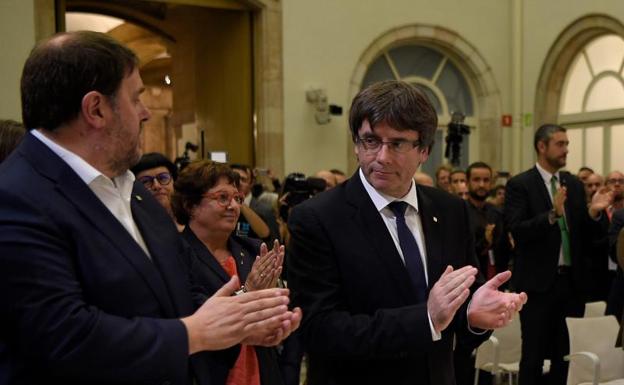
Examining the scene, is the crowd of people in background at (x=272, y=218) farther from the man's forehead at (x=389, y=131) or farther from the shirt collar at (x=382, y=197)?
the man's forehead at (x=389, y=131)

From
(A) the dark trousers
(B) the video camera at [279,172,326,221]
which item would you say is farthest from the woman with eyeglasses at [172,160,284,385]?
(A) the dark trousers

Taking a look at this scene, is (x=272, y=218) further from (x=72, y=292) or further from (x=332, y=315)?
(x=72, y=292)

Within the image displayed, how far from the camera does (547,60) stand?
9.94m

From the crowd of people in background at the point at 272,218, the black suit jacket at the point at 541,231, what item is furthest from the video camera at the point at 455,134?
the black suit jacket at the point at 541,231

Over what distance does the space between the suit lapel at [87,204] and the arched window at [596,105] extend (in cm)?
900

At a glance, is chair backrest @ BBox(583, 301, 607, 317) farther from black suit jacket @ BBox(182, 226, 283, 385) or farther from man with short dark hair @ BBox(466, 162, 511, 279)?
black suit jacket @ BBox(182, 226, 283, 385)

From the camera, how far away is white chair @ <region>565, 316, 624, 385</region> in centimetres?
369

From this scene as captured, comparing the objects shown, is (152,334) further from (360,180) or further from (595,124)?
(595,124)

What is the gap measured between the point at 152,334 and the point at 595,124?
9.45 m

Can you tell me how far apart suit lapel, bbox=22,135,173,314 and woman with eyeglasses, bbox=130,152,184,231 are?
1.84 meters

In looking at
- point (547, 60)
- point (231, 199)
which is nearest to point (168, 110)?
point (547, 60)

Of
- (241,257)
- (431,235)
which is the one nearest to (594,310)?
(241,257)

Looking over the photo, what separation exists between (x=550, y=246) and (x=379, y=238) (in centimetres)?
300

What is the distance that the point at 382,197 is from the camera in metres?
1.92
